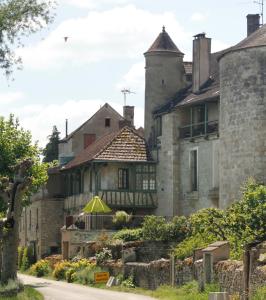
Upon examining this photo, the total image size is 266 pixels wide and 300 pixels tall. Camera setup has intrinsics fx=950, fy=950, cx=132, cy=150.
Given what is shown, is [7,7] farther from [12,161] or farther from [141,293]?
[12,161]

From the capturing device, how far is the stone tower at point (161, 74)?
189 ft

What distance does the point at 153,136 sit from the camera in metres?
56.9

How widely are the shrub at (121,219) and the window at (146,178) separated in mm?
4997

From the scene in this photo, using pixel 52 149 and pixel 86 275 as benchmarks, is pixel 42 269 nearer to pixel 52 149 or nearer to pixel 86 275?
pixel 86 275

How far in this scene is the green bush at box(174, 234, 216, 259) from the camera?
35875 mm

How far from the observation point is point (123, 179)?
2200 inches

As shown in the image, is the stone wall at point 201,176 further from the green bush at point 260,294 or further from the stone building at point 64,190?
the green bush at point 260,294

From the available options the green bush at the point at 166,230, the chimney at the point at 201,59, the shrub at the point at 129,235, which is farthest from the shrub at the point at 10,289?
the chimney at the point at 201,59

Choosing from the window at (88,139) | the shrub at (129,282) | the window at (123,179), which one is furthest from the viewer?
the window at (88,139)

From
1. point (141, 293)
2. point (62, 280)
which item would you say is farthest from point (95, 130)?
point (141, 293)

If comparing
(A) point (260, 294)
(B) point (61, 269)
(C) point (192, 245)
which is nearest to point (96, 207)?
(B) point (61, 269)

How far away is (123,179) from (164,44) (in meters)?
8.70

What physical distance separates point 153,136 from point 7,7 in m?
31.5

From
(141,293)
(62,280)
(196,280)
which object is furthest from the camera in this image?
(62,280)
